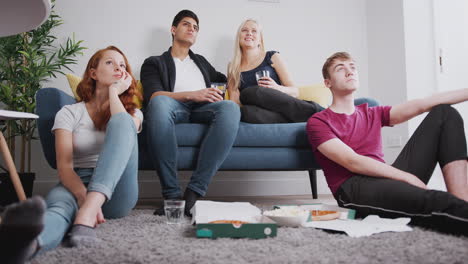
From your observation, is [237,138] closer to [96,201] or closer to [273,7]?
[96,201]

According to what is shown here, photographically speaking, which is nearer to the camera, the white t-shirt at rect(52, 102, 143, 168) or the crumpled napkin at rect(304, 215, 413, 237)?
the crumpled napkin at rect(304, 215, 413, 237)

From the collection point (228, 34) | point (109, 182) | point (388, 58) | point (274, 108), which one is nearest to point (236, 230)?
point (109, 182)

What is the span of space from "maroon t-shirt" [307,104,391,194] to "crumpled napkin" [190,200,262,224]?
0.40 metres

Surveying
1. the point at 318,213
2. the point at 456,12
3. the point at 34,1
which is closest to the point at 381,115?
the point at 318,213

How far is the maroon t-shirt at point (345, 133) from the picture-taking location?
5.41ft

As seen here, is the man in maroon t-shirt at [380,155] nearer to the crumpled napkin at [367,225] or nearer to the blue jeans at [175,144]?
the crumpled napkin at [367,225]

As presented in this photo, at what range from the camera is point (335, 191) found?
64.1 inches

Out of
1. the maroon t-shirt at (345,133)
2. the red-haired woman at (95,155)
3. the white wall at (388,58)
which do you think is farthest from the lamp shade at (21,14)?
the white wall at (388,58)

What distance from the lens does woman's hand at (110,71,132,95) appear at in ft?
5.31

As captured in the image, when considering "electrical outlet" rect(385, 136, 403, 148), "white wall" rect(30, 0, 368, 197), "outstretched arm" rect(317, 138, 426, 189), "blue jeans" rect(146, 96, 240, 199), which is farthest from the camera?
"electrical outlet" rect(385, 136, 403, 148)

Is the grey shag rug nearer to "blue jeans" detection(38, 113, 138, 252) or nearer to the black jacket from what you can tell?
"blue jeans" detection(38, 113, 138, 252)

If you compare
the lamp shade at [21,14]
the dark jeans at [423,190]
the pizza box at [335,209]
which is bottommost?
the pizza box at [335,209]

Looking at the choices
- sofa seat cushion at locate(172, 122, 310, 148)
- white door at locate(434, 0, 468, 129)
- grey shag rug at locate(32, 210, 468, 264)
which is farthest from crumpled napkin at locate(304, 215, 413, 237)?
white door at locate(434, 0, 468, 129)

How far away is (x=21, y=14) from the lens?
1.14 meters
